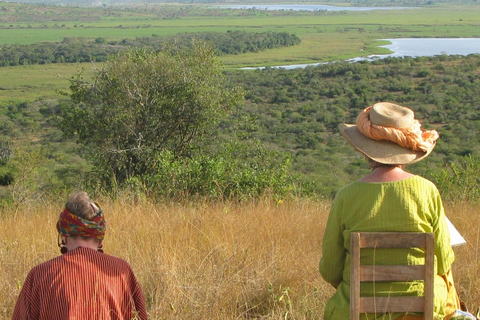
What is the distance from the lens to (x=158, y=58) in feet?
40.7

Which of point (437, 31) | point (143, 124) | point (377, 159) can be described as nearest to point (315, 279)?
point (377, 159)

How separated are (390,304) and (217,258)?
2.00m

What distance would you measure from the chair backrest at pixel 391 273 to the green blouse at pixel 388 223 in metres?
0.06

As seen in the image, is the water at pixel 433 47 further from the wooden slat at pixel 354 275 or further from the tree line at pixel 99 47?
the wooden slat at pixel 354 275

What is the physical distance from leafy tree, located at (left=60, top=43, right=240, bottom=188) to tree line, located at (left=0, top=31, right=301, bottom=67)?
51.7 meters

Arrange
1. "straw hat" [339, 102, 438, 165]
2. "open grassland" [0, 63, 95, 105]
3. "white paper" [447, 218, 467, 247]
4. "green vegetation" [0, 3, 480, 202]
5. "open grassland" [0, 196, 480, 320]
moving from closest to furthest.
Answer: "straw hat" [339, 102, 438, 165]
"white paper" [447, 218, 467, 247]
"open grassland" [0, 196, 480, 320]
"green vegetation" [0, 3, 480, 202]
"open grassland" [0, 63, 95, 105]

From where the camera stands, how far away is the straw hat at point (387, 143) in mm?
2607

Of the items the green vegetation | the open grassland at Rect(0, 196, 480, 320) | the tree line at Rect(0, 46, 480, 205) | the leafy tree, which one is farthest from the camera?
the leafy tree

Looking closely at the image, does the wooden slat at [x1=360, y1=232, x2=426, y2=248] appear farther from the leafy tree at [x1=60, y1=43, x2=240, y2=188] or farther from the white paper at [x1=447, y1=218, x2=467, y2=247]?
the leafy tree at [x1=60, y1=43, x2=240, y2=188]

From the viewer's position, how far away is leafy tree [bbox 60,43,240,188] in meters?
11.8

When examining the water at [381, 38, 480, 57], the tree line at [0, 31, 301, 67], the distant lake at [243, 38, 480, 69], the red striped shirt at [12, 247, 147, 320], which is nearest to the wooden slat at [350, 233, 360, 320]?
the red striped shirt at [12, 247, 147, 320]

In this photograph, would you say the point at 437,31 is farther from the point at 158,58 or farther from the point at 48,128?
the point at 158,58

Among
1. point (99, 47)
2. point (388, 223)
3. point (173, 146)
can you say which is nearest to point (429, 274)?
point (388, 223)

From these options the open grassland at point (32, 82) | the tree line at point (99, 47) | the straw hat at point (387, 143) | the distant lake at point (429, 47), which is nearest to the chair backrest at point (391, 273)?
the straw hat at point (387, 143)
